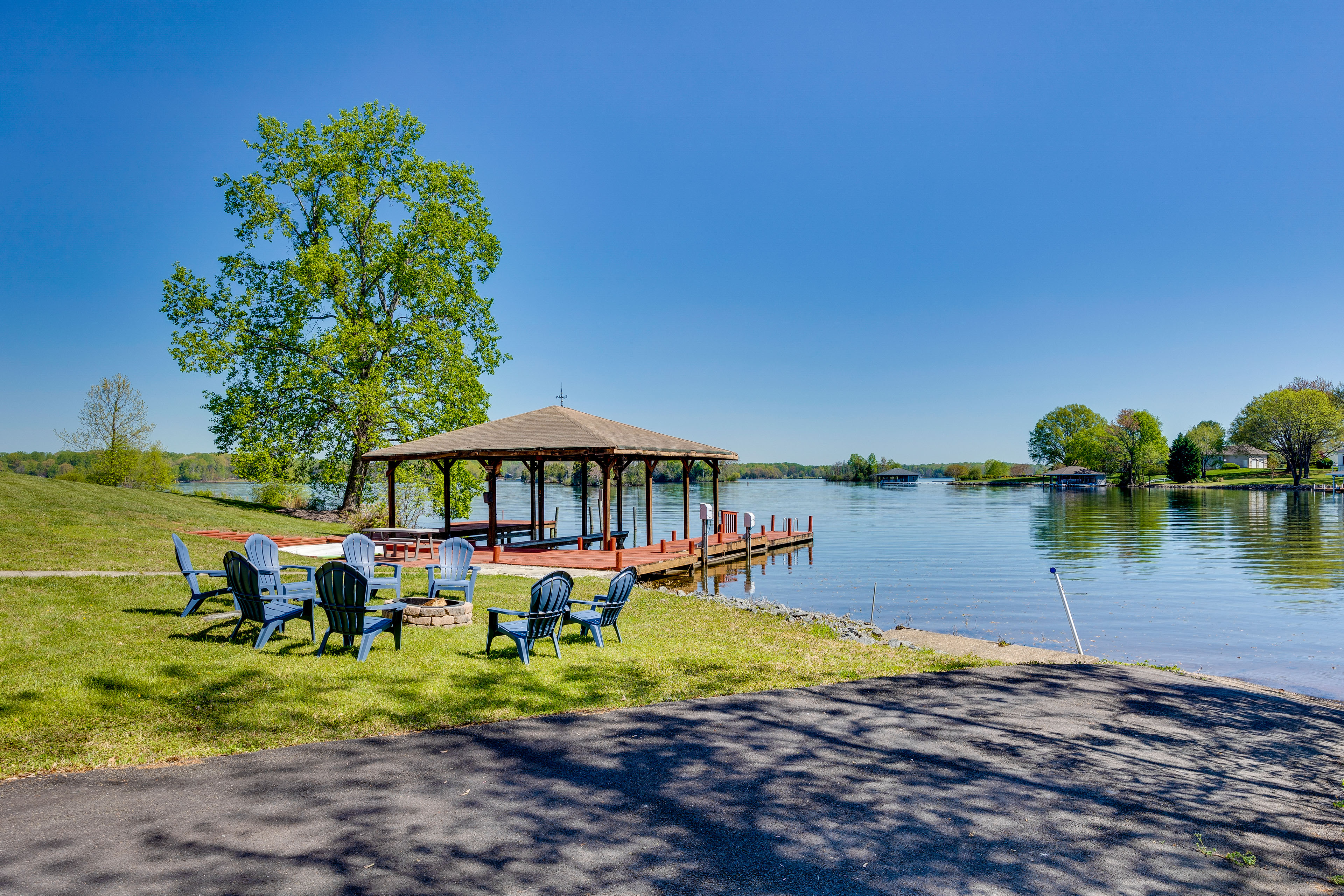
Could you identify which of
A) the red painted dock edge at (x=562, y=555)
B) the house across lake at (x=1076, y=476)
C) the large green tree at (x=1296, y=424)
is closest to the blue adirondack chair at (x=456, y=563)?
the red painted dock edge at (x=562, y=555)

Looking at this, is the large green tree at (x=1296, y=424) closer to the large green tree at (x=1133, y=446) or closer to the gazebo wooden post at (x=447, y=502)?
the large green tree at (x=1133, y=446)

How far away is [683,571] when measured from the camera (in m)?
21.1

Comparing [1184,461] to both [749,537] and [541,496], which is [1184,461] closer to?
[749,537]

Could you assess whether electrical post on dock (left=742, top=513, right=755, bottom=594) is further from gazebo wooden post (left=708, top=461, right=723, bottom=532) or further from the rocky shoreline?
the rocky shoreline

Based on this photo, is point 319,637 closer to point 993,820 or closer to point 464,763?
point 464,763

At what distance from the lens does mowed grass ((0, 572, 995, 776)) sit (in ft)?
17.4

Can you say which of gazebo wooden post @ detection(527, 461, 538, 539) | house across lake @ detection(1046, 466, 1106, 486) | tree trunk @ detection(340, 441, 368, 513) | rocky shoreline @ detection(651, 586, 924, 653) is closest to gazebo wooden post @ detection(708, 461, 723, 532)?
gazebo wooden post @ detection(527, 461, 538, 539)

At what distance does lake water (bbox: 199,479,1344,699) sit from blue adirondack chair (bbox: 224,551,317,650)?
12.0 m

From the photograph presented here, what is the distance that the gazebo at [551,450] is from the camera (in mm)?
18938

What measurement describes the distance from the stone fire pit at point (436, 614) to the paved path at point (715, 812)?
142 inches

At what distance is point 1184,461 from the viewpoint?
93.1 metres

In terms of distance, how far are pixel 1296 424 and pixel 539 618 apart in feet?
358

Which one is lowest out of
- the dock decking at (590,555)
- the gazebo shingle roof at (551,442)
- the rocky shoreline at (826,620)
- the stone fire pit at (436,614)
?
the rocky shoreline at (826,620)

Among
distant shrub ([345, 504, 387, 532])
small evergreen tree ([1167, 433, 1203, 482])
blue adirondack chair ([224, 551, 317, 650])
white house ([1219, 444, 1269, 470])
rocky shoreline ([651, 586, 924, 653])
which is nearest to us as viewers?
blue adirondack chair ([224, 551, 317, 650])
